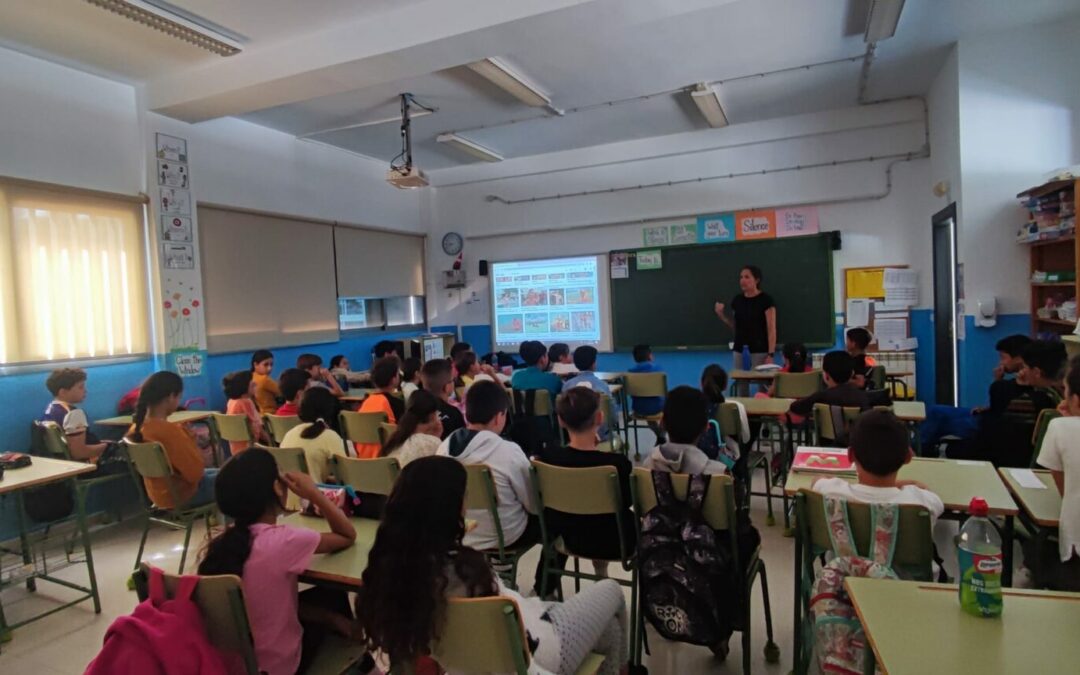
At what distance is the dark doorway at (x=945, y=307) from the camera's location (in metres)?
5.50

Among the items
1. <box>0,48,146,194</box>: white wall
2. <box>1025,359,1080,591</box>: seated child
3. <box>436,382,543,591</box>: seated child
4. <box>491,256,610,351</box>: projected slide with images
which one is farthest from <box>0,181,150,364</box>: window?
<box>1025,359,1080,591</box>: seated child

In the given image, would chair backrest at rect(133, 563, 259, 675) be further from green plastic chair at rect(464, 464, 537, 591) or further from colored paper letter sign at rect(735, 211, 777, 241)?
colored paper letter sign at rect(735, 211, 777, 241)

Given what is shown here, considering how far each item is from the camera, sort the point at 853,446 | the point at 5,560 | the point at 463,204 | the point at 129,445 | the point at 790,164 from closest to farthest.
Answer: the point at 853,446, the point at 129,445, the point at 5,560, the point at 790,164, the point at 463,204

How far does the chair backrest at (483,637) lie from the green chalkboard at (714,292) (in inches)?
245

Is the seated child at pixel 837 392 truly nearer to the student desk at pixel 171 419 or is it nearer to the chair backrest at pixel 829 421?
the chair backrest at pixel 829 421

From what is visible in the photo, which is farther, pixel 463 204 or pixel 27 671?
pixel 463 204

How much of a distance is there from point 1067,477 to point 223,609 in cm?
250

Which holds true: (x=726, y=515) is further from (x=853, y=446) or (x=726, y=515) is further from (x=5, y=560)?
(x=5, y=560)

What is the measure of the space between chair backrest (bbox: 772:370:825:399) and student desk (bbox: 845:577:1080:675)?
10.5 ft

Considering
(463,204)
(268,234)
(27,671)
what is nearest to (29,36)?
(268,234)

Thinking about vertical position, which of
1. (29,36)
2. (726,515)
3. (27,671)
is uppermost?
(29,36)

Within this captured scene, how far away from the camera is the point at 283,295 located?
6.52 metres

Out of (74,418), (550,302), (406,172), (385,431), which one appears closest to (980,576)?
(385,431)

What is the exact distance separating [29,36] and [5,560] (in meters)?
3.40
